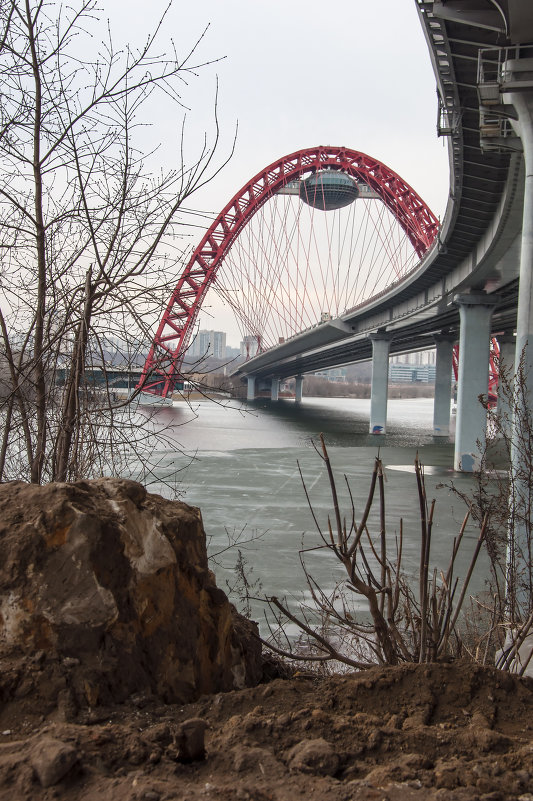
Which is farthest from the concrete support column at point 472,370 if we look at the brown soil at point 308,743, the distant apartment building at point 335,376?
the distant apartment building at point 335,376

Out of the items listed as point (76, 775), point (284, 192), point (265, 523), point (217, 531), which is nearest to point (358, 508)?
point (265, 523)

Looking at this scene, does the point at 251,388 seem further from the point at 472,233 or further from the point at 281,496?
the point at 281,496

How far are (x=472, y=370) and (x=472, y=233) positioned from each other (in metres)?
6.68

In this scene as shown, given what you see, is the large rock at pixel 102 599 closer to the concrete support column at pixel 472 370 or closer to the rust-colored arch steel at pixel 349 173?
the concrete support column at pixel 472 370

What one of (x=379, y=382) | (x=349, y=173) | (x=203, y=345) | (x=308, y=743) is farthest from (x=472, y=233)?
(x=349, y=173)

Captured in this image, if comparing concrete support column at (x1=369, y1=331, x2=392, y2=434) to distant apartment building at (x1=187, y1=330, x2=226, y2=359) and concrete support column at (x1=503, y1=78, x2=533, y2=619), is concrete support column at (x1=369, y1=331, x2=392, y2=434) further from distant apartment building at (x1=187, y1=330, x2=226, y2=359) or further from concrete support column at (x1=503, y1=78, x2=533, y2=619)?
distant apartment building at (x1=187, y1=330, x2=226, y2=359)

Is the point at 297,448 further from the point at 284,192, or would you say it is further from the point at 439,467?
the point at 284,192

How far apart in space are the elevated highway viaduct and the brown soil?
7.88 meters

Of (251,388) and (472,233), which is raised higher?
(472,233)

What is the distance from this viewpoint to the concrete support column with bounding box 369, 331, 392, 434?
42.8m

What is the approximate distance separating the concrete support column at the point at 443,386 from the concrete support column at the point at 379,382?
373 centimetres

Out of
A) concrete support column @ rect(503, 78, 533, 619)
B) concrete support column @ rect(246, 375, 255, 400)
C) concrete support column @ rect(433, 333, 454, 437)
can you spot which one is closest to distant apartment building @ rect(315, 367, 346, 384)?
concrete support column @ rect(246, 375, 255, 400)

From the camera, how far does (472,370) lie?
87.4ft

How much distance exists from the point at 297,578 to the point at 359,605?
140 centimetres
